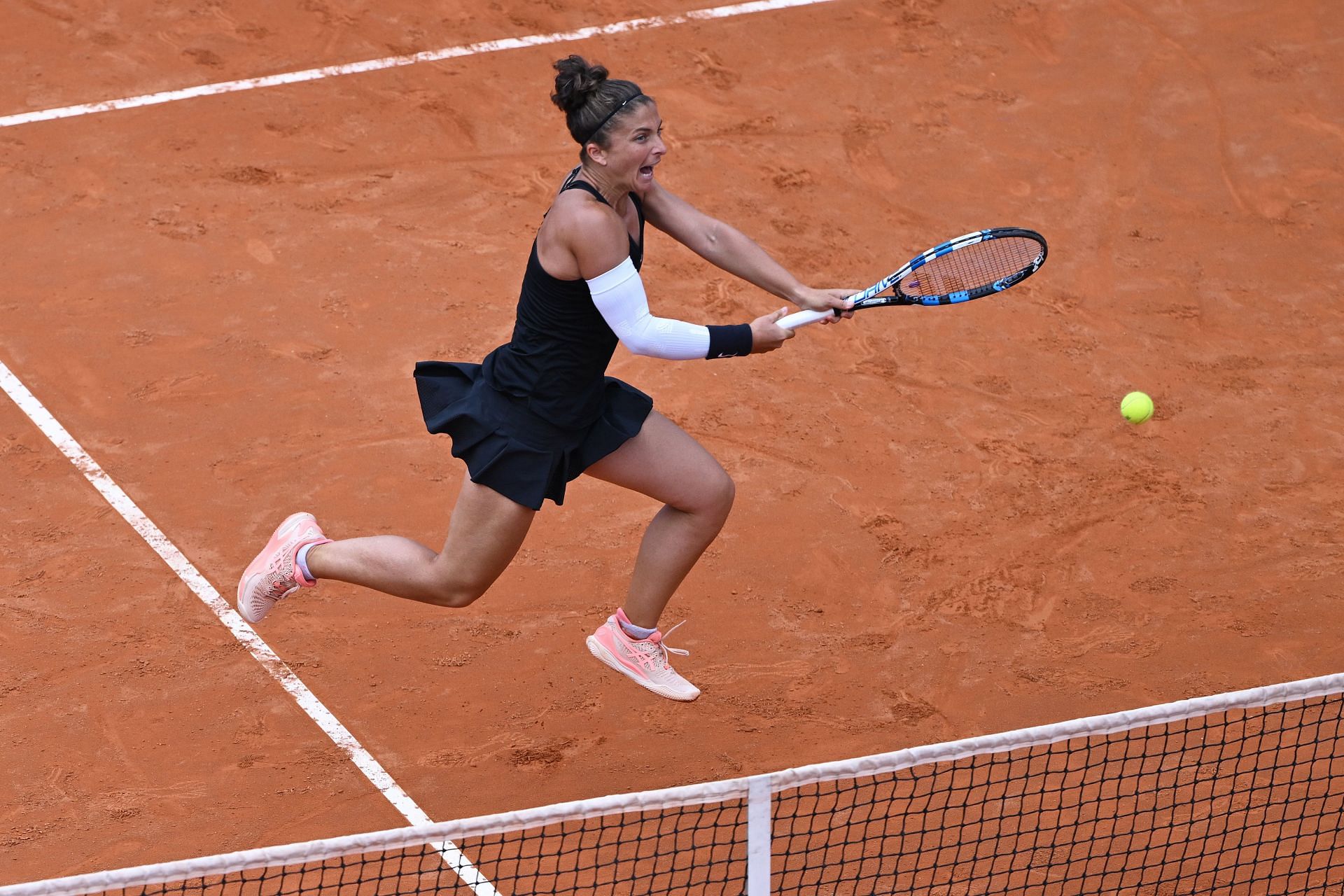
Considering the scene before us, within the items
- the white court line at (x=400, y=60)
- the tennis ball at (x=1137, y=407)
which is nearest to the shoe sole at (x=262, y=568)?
the tennis ball at (x=1137, y=407)

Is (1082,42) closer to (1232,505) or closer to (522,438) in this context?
(1232,505)

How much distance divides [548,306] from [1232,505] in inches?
136

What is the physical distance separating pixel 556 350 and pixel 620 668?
132cm

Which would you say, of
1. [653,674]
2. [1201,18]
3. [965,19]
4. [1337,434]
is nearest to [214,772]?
[653,674]

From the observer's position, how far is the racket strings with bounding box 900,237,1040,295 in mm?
5488

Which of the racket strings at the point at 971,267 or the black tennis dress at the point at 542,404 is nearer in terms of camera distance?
the black tennis dress at the point at 542,404

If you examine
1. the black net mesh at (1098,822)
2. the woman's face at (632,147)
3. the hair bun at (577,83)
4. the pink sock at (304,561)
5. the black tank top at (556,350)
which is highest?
the hair bun at (577,83)

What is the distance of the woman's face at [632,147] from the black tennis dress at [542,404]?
0.54ft

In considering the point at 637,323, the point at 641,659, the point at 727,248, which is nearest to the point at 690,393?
the point at 641,659

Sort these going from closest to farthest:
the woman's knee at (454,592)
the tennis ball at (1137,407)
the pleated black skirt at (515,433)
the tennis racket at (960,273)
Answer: the pleated black skirt at (515,433), the woman's knee at (454,592), the tennis racket at (960,273), the tennis ball at (1137,407)

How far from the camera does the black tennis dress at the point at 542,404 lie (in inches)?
187

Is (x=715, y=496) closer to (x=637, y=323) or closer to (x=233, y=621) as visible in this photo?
(x=637, y=323)

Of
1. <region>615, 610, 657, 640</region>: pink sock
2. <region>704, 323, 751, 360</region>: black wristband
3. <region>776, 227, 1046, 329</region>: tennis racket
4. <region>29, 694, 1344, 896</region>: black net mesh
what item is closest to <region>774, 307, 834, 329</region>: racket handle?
<region>776, 227, 1046, 329</region>: tennis racket

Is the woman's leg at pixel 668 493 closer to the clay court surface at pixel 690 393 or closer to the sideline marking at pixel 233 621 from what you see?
the clay court surface at pixel 690 393
